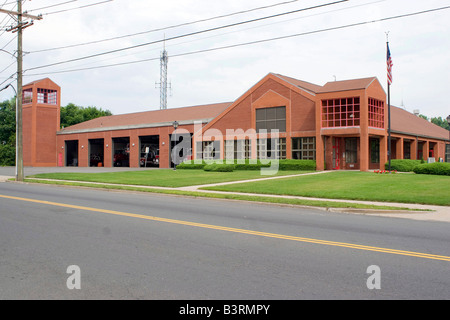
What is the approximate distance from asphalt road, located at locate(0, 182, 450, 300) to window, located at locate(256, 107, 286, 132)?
25.3 m

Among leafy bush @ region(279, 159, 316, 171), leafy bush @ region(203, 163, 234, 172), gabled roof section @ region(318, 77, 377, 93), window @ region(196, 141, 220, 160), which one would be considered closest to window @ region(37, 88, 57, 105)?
window @ region(196, 141, 220, 160)

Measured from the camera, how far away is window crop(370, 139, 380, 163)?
34.6 m

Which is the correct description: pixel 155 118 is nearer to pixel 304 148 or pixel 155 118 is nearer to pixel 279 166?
pixel 279 166

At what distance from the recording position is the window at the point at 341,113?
30.7m

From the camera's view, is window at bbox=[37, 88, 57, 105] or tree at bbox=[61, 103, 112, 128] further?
tree at bbox=[61, 103, 112, 128]

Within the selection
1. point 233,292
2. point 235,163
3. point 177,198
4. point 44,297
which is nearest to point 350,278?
point 233,292

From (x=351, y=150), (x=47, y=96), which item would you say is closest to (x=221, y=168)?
(x=351, y=150)

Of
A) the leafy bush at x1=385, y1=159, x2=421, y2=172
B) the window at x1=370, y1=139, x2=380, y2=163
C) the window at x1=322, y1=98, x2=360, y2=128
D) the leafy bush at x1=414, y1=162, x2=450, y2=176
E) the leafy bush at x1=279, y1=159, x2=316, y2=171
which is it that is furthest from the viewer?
the window at x1=370, y1=139, x2=380, y2=163

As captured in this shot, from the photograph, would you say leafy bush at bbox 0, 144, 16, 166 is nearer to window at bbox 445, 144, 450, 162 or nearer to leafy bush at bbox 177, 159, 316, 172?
leafy bush at bbox 177, 159, 316, 172

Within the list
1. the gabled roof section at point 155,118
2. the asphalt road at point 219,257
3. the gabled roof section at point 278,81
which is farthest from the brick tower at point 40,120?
the asphalt road at point 219,257

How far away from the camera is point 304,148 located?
3409 centimetres

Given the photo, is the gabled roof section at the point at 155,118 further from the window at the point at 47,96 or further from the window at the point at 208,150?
the window at the point at 47,96

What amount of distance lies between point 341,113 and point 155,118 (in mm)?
29220
